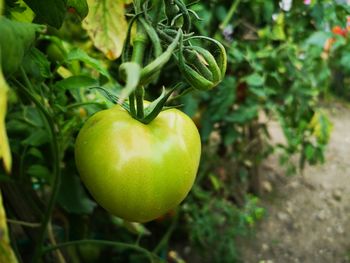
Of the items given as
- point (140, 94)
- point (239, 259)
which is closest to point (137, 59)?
point (140, 94)

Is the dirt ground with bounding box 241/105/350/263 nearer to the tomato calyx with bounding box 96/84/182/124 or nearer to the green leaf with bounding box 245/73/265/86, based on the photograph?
the green leaf with bounding box 245/73/265/86

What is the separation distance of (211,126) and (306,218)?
0.74 m

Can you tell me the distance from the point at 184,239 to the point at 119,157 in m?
1.27

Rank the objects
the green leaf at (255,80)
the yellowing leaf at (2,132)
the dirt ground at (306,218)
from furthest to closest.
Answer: the dirt ground at (306,218) → the green leaf at (255,80) → the yellowing leaf at (2,132)

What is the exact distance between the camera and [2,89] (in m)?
0.23

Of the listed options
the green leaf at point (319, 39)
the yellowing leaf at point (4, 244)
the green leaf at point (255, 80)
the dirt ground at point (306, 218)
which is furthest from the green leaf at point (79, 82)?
the dirt ground at point (306, 218)

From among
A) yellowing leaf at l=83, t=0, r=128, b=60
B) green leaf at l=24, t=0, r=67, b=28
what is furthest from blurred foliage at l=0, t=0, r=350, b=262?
green leaf at l=24, t=0, r=67, b=28

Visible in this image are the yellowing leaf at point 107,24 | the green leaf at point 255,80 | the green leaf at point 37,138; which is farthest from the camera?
the green leaf at point 255,80

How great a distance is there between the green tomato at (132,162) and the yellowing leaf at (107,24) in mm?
167

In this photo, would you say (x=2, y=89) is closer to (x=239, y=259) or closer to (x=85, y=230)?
(x=85, y=230)

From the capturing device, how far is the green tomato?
0.37 metres

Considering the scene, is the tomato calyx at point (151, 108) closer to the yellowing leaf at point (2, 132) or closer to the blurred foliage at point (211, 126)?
the yellowing leaf at point (2, 132)

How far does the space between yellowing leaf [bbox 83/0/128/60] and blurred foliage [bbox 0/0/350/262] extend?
105mm

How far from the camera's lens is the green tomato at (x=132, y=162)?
365 mm
